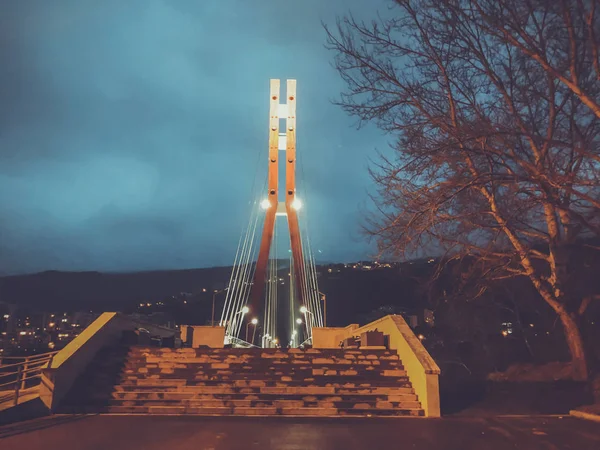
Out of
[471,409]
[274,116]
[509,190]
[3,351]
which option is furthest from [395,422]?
[3,351]

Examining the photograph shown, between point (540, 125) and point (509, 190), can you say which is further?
point (540, 125)

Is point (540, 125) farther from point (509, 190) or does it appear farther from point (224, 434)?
point (224, 434)

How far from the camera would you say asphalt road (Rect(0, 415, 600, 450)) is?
6566 millimetres

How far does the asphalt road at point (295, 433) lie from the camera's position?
6.57m

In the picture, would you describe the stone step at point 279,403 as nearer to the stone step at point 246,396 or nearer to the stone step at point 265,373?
the stone step at point 246,396

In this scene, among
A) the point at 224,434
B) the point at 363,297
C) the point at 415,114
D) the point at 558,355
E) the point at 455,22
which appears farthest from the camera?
the point at 363,297

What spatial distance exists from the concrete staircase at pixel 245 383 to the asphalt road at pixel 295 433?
58cm

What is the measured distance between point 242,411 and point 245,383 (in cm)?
103

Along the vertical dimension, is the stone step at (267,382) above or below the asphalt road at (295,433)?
above

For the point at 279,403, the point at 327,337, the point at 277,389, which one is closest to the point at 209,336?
the point at 327,337

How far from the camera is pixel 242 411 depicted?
29.7ft

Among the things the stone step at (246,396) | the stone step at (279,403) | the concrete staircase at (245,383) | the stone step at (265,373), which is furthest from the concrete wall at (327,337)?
the stone step at (279,403)

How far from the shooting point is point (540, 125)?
34.6ft

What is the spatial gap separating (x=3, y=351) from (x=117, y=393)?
5795cm
